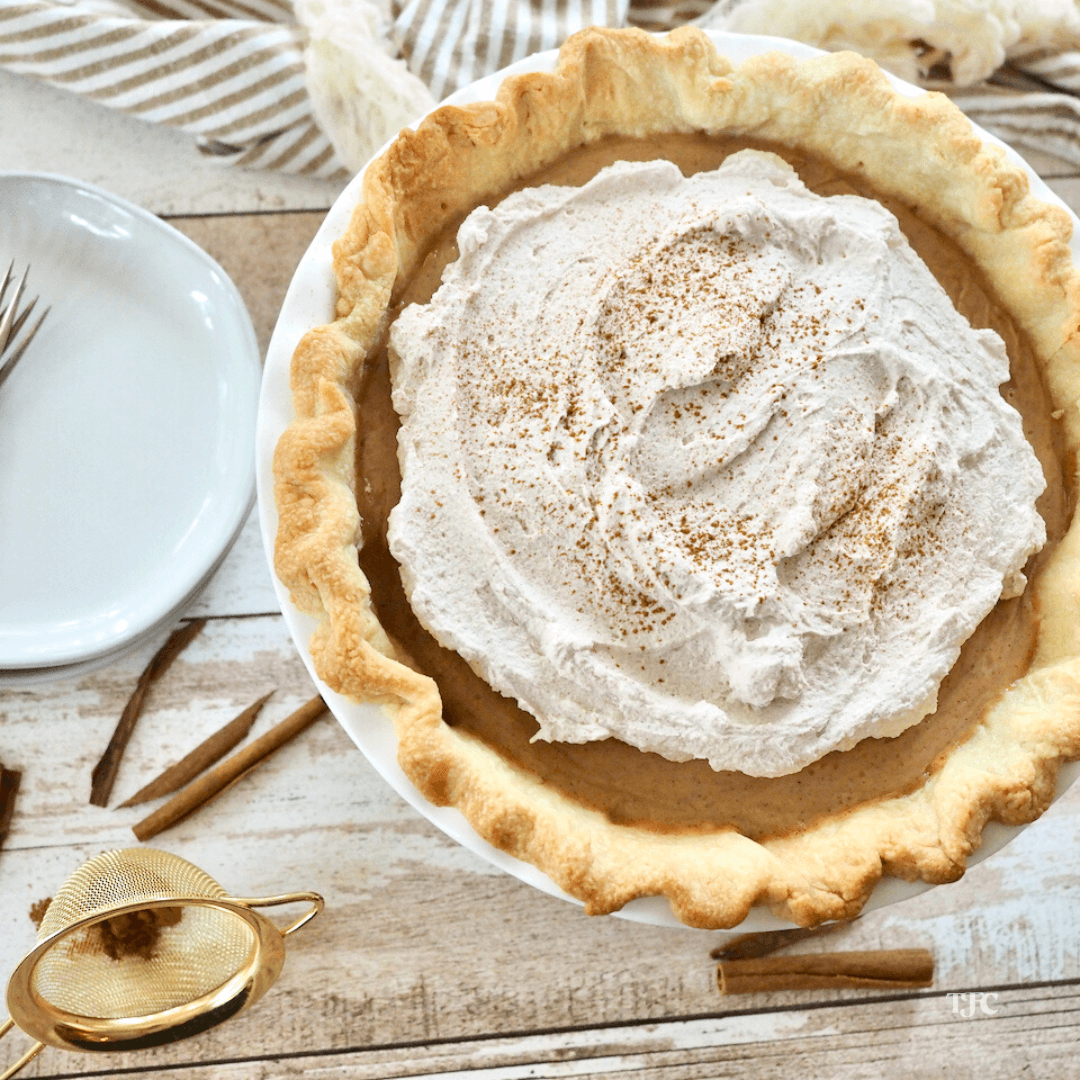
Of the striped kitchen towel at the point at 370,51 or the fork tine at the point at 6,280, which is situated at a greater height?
the striped kitchen towel at the point at 370,51

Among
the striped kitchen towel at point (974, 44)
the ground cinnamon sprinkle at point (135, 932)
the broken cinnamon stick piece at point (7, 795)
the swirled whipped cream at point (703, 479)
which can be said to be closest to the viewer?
the swirled whipped cream at point (703, 479)

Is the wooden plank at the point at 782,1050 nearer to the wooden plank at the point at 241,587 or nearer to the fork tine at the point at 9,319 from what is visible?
the wooden plank at the point at 241,587

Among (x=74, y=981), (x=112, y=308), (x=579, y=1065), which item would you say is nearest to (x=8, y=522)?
(x=112, y=308)

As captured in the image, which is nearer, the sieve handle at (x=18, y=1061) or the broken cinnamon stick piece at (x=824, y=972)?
the sieve handle at (x=18, y=1061)

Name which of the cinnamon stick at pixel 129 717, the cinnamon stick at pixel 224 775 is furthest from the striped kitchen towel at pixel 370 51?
the cinnamon stick at pixel 224 775

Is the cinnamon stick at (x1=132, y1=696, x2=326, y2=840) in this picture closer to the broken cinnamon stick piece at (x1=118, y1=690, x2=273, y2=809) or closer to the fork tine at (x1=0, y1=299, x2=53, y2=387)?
the broken cinnamon stick piece at (x1=118, y1=690, x2=273, y2=809)

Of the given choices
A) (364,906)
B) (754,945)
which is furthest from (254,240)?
(754,945)

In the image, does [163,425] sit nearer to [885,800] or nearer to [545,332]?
[545,332]

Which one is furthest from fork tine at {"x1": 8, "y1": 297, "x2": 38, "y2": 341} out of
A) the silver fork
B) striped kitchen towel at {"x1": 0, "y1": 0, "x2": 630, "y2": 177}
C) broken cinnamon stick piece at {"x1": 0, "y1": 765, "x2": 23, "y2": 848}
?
broken cinnamon stick piece at {"x1": 0, "y1": 765, "x2": 23, "y2": 848}
